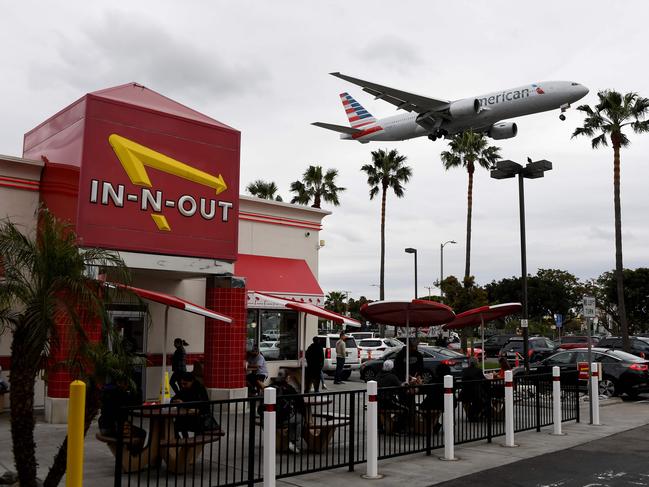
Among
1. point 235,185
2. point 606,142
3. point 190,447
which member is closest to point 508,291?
point 606,142

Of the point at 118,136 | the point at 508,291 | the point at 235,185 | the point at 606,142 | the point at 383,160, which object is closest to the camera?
the point at 118,136

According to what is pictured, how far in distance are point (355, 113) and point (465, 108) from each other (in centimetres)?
1192

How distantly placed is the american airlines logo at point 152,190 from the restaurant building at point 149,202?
23 millimetres

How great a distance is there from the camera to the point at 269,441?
7.36m

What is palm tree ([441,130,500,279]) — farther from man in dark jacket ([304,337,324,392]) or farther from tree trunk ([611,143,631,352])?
man in dark jacket ([304,337,324,392])

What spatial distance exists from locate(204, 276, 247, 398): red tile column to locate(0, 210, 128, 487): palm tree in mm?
8192

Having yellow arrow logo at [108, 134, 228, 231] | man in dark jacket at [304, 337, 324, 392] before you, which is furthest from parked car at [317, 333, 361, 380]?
yellow arrow logo at [108, 134, 228, 231]

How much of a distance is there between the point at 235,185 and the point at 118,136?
10.2 ft

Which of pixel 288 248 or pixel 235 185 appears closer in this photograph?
pixel 235 185

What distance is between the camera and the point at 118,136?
1395cm

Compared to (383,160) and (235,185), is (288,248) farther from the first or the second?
(383,160)

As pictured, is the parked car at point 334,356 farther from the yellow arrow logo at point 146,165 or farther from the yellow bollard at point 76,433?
the yellow bollard at point 76,433

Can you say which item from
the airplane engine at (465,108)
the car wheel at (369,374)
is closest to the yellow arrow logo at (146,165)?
the car wheel at (369,374)

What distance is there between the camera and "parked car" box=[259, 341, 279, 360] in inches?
808
